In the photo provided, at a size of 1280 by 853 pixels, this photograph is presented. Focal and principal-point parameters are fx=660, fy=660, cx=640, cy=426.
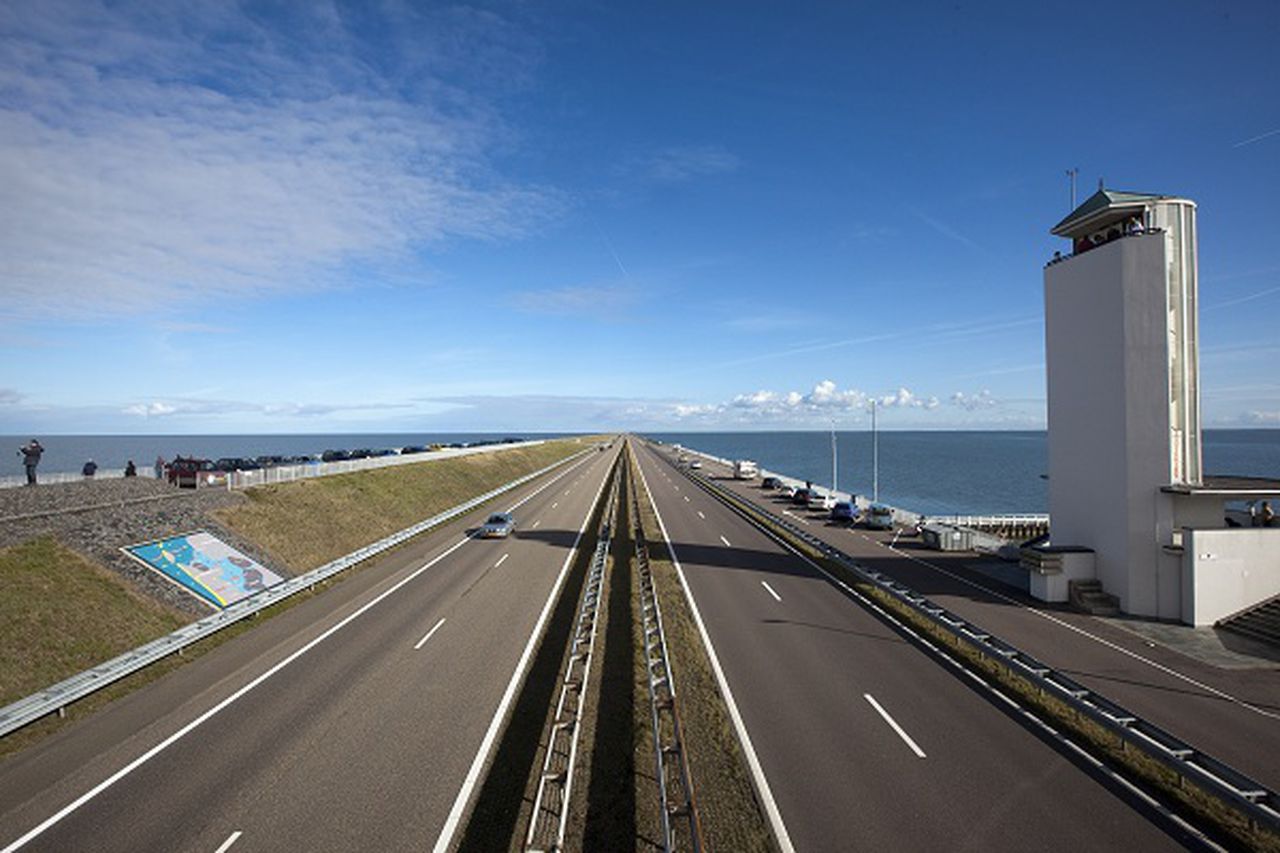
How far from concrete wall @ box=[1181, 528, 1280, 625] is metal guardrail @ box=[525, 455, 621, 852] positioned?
20396 mm

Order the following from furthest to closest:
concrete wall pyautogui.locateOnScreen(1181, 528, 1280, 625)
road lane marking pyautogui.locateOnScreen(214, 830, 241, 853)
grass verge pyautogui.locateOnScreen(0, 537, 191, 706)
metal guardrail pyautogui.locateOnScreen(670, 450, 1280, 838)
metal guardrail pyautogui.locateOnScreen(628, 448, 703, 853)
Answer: concrete wall pyautogui.locateOnScreen(1181, 528, 1280, 625) → grass verge pyautogui.locateOnScreen(0, 537, 191, 706) → metal guardrail pyautogui.locateOnScreen(670, 450, 1280, 838) → road lane marking pyautogui.locateOnScreen(214, 830, 241, 853) → metal guardrail pyautogui.locateOnScreen(628, 448, 703, 853)

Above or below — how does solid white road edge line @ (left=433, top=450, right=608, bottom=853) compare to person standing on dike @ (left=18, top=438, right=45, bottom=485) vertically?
below

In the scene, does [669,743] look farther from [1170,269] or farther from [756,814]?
[1170,269]

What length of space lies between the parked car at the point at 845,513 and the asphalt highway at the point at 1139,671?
14217 millimetres

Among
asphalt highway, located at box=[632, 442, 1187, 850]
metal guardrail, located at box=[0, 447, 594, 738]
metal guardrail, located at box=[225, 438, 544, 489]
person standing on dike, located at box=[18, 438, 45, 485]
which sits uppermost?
person standing on dike, located at box=[18, 438, 45, 485]

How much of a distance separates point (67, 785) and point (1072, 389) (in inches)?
1322

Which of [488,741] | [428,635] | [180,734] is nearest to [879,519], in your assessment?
[428,635]

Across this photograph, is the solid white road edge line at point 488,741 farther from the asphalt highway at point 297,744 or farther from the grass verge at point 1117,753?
the grass verge at point 1117,753

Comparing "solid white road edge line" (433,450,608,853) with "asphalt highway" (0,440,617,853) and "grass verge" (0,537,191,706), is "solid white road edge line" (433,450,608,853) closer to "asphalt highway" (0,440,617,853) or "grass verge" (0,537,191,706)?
"asphalt highway" (0,440,617,853)

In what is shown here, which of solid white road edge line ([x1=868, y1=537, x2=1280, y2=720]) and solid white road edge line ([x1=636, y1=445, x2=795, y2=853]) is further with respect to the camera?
solid white road edge line ([x1=868, y1=537, x2=1280, y2=720])

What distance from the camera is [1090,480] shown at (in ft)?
86.3

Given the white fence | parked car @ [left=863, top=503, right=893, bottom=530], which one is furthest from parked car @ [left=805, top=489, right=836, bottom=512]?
the white fence

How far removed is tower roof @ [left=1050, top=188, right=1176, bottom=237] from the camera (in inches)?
1012

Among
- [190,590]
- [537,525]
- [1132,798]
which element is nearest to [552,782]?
[1132,798]
